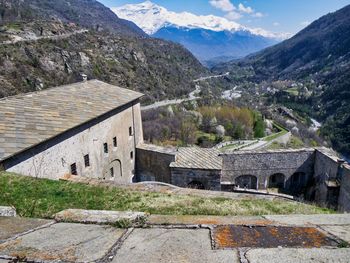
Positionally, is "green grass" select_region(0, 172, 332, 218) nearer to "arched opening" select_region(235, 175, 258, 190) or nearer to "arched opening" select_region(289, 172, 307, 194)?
"arched opening" select_region(235, 175, 258, 190)

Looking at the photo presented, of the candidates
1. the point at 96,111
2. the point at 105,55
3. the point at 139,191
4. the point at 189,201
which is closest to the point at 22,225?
the point at 189,201

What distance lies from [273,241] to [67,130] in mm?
12073

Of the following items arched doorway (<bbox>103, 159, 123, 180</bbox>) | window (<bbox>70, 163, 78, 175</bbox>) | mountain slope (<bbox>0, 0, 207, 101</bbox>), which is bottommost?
arched doorway (<bbox>103, 159, 123, 180</bbox>)

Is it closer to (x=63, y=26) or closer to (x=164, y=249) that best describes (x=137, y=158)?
(x=164, y=249)

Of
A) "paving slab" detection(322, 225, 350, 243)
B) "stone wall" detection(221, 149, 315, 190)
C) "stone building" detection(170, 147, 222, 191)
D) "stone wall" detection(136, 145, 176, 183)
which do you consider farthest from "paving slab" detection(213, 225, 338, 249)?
"stone wall" detection(221, 149, 315, 190)

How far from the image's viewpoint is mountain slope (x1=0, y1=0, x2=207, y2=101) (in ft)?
195

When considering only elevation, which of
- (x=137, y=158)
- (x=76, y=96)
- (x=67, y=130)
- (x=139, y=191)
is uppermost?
(x=76, y=96)

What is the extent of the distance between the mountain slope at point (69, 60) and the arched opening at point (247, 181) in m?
41.5

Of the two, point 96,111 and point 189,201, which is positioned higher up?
point 96,111

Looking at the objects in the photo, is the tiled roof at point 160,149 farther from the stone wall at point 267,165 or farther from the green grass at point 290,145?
the green grass at point 290,145

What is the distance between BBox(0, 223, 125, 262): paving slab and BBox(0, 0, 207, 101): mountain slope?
52681mm

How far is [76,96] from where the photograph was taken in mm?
17875

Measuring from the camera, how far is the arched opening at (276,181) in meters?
25.6

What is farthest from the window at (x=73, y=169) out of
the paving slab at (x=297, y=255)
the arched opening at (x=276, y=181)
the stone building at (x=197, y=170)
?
the arched opening at (x=276, y=181)
